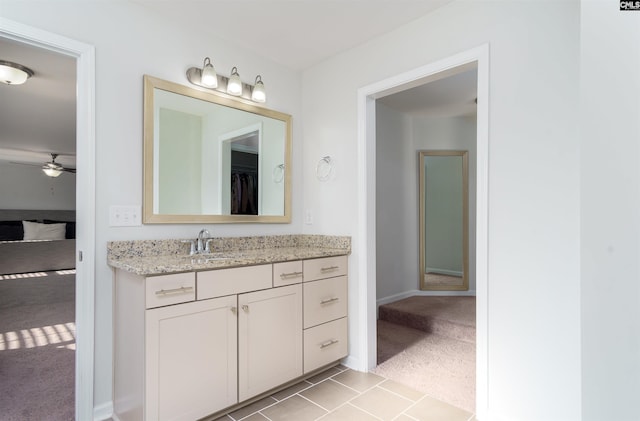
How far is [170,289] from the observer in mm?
1616

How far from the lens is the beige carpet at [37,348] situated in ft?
6.37

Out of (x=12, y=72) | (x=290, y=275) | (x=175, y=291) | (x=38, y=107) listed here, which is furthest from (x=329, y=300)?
(x=38, y=107)

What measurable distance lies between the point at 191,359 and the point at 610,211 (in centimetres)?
176

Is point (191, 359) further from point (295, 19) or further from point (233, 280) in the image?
point (295, 19)

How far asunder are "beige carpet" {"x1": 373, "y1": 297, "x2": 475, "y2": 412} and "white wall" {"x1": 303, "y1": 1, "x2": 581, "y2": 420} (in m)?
0.44

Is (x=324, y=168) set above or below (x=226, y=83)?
below

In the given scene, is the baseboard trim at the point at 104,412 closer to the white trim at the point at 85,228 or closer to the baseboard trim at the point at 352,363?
the white trim at the point at 85,228

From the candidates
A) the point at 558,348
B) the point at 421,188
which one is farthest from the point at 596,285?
the point at 421,188

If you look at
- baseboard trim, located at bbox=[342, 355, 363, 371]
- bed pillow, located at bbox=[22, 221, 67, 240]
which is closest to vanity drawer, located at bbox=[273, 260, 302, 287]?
baseboard trim, located at bbox=[342, 355, 363, 371]

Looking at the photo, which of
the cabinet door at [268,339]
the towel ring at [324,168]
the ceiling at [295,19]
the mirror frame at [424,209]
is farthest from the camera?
the mirror frame at [424,209]

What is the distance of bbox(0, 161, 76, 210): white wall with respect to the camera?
20.6ft

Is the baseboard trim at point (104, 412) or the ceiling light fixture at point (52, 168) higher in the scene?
the ceiling light fixture at point (52, 168)

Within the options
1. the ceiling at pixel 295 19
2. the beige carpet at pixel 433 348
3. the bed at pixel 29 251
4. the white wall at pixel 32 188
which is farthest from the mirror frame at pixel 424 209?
the white wall at pixel 32 188

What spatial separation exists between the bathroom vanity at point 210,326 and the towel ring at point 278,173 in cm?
65
